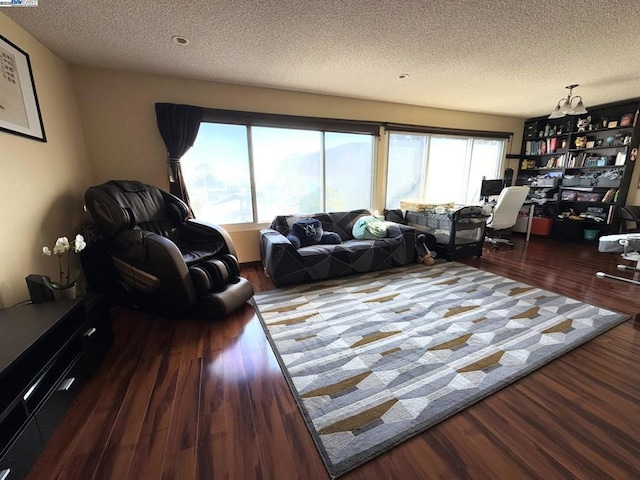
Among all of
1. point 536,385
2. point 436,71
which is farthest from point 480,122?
point 536,385

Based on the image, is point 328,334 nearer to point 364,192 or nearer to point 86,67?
point 364,192

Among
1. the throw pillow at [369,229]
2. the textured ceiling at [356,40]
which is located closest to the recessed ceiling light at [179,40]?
the textured ceiling at [356,40]

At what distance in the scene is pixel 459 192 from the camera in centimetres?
515

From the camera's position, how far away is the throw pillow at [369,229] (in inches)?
139

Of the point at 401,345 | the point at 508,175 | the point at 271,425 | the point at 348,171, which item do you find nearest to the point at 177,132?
the point at 348,171

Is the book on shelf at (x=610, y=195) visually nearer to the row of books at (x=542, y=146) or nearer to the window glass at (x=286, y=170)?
the row of books at (x=542, y=146)

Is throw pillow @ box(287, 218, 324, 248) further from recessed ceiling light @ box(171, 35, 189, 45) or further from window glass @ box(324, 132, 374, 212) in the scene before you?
recessed ceiling light @ box(171, 35, 189, 45)

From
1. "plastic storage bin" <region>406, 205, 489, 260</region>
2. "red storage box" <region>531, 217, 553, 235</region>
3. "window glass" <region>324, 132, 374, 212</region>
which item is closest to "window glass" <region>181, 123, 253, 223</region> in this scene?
"window glass" <region>324, 132, 374, 212</region>

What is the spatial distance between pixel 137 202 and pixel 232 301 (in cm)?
132

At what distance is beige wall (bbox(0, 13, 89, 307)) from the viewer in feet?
5.54

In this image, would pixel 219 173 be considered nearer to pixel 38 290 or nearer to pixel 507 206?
pixel 38 290

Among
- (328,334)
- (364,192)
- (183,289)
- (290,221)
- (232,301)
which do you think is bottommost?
(328,334)

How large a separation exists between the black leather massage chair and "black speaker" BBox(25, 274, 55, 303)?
0.55 meters

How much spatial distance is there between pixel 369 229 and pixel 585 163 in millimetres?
4312
